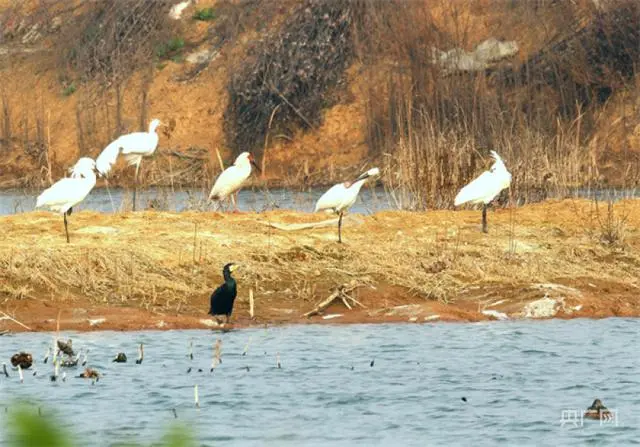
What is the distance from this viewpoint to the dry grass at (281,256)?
38.8ft

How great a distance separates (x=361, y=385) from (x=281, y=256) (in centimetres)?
421

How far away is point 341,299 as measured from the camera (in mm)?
11820

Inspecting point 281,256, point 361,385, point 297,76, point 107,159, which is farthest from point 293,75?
point 361,385

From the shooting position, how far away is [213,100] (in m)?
38.2

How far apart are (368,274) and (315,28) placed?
78.9 feet

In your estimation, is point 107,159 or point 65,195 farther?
point 107,159

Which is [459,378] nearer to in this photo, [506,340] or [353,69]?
[506,340]

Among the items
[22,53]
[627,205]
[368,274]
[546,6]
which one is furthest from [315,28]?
[368,274]

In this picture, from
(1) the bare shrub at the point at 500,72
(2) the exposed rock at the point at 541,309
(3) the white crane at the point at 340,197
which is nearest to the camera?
(2) the exposed rock at the point at 541,309

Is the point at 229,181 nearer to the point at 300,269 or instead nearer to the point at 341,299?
the point at 300,269

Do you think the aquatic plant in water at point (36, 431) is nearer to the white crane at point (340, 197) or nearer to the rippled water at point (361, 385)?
the rippled water at point (361, 385)

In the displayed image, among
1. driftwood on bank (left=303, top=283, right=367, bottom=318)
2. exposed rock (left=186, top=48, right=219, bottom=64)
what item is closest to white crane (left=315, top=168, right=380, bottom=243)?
driftwood on bank (left=303, top=283, right=367, bottom=318)

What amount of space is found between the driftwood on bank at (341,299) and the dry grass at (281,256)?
28 cm

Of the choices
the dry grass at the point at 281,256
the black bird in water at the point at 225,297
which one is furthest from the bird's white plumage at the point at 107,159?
the black bird in water at the point at 225,297
